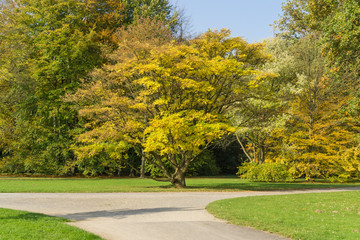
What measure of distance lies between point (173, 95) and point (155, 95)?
3.90ft

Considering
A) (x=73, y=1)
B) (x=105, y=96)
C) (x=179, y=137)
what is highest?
(x=73, y=1)

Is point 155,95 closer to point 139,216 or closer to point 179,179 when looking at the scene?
point 179,179

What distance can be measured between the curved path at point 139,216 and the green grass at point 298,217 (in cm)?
53

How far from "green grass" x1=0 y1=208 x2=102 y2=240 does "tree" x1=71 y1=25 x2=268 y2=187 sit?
953 centimetres

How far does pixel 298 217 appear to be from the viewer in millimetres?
10461

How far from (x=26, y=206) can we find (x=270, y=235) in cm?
886

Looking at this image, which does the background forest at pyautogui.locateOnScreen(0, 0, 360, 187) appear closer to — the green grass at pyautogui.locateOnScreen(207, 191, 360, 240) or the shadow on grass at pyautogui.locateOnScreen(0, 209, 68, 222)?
the green grass at pyautogui.locateOnScreen(207, 191, 360, 240)

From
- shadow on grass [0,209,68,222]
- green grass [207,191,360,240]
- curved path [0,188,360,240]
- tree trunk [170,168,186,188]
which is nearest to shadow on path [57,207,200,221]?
curved path [0,188,360,240]

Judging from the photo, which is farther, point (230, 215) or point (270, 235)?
point (230, 215)

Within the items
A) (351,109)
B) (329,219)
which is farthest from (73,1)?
(329,219)

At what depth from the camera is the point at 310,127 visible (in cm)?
3028

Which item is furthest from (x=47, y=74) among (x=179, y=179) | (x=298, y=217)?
(x=298, y=217)

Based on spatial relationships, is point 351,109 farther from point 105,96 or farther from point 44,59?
point 44,59

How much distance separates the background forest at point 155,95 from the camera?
20.2 m
